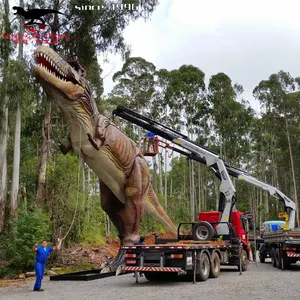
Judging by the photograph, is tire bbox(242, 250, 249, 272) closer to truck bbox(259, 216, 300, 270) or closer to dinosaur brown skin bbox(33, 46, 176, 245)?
truck bbox(259, 216, 300, 270)

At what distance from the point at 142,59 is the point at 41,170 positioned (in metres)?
20.8

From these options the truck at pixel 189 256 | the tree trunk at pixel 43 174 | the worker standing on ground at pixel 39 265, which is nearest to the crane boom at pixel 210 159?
the truck at pixel 189 256

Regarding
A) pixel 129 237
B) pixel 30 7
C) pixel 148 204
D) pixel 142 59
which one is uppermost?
pixel 142 59

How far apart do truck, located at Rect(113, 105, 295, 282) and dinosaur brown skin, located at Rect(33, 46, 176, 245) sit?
1752 mm

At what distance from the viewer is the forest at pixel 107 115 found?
14289mm

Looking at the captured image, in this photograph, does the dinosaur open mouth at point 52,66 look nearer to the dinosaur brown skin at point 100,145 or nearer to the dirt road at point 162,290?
the dinosaur brown skin at point 100,145

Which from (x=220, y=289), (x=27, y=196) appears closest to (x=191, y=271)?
(x=220, y=289)

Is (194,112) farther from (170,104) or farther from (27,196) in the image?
(27,196)

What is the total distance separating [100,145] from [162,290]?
4.94 m

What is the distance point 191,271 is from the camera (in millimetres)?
9797

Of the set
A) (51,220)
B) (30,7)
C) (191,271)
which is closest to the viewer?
(191,271)

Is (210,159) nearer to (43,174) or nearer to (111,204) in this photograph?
(111,204)

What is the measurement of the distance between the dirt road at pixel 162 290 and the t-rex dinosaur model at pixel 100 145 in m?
3.17

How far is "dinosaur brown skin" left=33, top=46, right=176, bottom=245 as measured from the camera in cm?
1067
